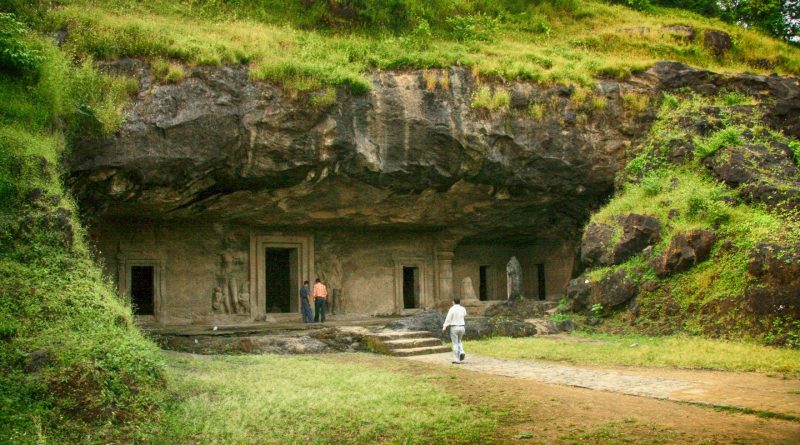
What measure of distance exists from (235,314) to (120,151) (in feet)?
20.6

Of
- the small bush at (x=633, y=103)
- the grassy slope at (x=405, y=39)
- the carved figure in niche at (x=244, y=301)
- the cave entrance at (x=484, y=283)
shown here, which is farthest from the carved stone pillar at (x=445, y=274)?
the small bush at (x=633, y=103)

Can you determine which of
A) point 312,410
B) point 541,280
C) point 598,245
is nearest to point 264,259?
point 598,245

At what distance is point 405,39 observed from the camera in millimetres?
18453

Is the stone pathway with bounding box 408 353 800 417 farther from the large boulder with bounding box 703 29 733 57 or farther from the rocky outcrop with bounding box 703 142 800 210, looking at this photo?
the large boulder with bounding box 703 29 733 57

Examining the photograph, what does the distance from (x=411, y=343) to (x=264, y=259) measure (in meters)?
7.46

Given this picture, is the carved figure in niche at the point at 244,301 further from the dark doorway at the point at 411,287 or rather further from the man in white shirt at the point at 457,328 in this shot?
the man in white shirt at the point at 457,328

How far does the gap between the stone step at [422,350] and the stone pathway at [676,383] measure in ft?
4.85

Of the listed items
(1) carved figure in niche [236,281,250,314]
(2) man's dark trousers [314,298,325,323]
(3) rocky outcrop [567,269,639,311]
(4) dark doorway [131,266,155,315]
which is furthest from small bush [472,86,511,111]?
(4) dark doorway [131,266,155,315]

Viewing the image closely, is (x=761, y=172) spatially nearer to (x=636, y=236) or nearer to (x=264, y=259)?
(x=636, y=236)

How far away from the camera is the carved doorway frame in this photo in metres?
19.2

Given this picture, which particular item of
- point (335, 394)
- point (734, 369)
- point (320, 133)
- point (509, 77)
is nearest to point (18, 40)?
point (320, 133)

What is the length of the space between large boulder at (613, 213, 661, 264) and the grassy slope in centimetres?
435

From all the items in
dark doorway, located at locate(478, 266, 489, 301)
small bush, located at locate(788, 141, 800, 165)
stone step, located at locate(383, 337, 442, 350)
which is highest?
small bush, located at locate(788, 141, 800, 165)

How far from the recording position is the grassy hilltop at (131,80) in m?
7.18
